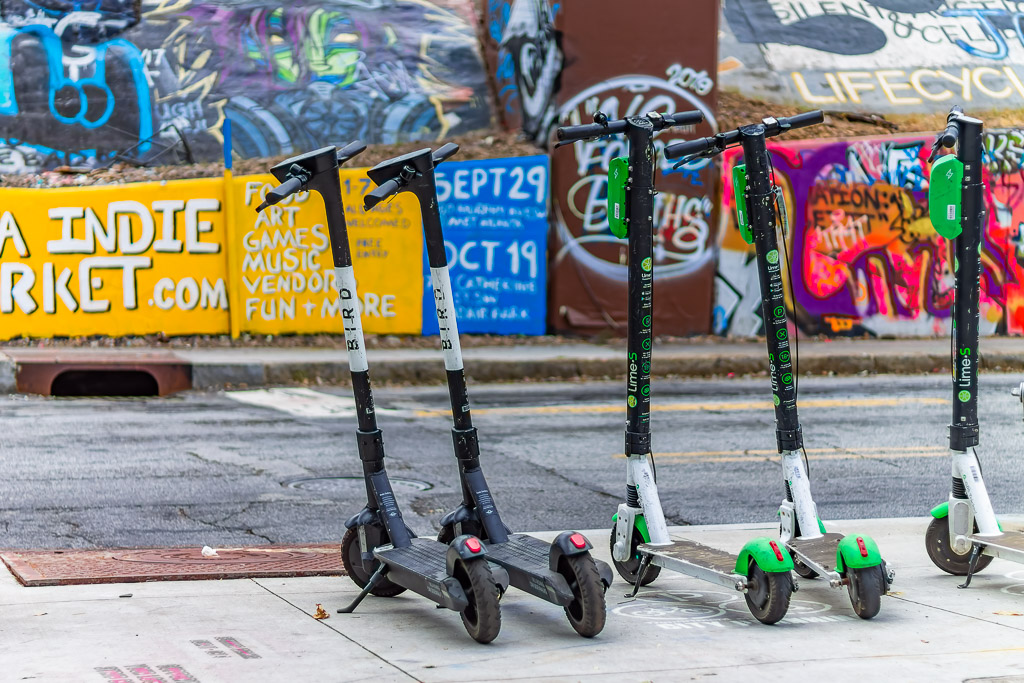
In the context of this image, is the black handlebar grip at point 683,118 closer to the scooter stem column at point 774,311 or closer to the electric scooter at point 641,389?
the electric scooter at point 641,389

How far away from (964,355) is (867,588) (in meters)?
1.34

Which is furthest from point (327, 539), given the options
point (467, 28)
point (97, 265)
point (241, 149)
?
point (467, 28)

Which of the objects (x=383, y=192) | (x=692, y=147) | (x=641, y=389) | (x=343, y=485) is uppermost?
(x=692, y=147)

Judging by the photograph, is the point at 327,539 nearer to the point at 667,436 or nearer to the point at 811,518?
the point at 811,518

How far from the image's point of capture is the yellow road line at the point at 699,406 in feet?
40.1

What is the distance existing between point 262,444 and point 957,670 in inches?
259

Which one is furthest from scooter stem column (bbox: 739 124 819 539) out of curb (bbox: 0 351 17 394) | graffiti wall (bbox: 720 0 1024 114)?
graffiti wall (bbox: 720 0 1024 114)

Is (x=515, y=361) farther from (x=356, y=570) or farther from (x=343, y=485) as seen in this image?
(x=356, y=570)

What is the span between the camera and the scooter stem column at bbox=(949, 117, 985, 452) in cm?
590

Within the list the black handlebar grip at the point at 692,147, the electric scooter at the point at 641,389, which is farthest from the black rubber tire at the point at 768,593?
the black handlebar grip at the point at 692,147

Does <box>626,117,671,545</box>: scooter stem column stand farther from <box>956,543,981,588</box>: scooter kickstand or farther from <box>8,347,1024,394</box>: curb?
<box>8,347,1024,394</box>: curb

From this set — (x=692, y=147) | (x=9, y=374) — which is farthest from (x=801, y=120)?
(x=9, y=374)

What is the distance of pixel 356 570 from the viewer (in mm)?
5875

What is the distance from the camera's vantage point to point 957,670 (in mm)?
4703
